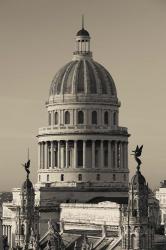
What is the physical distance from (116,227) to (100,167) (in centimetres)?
2537

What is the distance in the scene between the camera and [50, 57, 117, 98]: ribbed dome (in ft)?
570

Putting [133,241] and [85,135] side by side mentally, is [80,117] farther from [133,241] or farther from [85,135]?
[133,241]

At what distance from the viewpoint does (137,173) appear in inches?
4429

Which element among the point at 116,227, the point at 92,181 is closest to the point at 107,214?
the point at 116,227

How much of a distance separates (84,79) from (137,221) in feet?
216

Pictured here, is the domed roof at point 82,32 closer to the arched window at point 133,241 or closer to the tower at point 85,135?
the tower at point 85,135

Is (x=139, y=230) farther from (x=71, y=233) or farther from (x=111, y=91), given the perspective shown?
(x=111, y=91)

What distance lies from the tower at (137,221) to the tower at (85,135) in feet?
194

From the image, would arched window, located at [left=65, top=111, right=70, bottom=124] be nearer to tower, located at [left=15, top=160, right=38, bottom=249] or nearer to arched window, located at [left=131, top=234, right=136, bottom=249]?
tower, located at [left=15, top=160, right=38, bottom=249]

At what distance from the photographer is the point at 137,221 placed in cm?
11031

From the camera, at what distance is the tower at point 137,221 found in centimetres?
11025

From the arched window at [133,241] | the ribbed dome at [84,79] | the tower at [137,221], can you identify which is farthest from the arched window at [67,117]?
the arched window at [133,241]

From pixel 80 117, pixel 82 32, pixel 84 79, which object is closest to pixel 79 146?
pixel 80 117

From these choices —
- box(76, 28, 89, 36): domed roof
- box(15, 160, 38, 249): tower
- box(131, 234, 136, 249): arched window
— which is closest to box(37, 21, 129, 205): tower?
box(76, 28, 89, 36): domed roof
